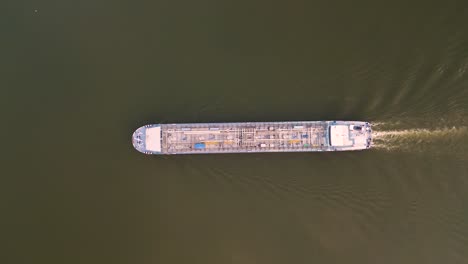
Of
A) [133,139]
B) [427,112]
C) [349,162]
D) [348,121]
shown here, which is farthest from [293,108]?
[133,139]

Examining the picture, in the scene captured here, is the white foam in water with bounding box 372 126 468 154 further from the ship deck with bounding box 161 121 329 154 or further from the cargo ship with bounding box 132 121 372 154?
the ship deck with bounding box 161 121 329 154

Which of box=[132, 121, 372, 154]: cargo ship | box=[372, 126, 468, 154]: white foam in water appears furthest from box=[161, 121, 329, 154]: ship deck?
box=[372, 126, 468, 154]: white foam in water

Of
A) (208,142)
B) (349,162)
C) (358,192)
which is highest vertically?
(208,142)

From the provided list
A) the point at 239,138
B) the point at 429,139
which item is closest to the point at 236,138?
the point at 239,138

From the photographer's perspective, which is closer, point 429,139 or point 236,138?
point 429,139

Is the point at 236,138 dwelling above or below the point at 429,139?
above

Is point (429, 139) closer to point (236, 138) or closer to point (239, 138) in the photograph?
point (239, 138)

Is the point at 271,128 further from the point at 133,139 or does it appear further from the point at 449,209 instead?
the point at 449,209
